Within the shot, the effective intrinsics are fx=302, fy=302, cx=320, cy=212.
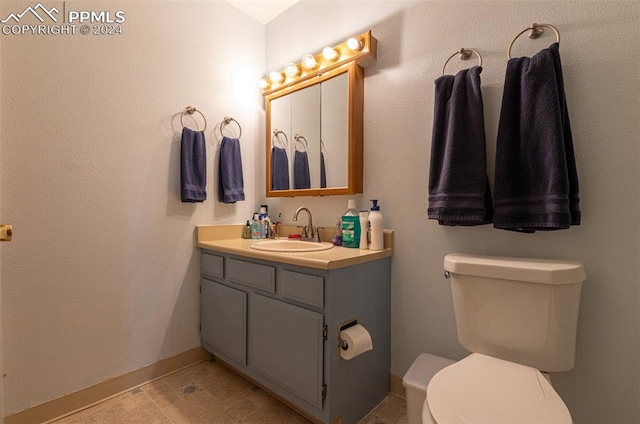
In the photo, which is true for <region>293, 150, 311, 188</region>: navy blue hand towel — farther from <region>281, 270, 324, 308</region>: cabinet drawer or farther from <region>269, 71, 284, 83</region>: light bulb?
<region>281, 270, 324, 308</region>: cabinet drawer

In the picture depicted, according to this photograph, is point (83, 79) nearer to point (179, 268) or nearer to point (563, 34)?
point (179, 268)

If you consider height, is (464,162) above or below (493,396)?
above

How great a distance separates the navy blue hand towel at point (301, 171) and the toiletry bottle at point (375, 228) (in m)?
0.55

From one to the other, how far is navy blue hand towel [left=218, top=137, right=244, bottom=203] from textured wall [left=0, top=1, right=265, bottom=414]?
0.07 meters

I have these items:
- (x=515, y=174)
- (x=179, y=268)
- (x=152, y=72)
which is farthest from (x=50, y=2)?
(x=515, y=174)

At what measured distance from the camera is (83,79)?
4.95 ft

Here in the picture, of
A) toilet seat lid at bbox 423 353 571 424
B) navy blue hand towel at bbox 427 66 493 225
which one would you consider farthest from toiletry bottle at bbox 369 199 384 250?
toilet seat lid at bbox 423 353 571 424

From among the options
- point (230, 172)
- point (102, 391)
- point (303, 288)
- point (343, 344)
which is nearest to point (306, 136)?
point (230, 172)

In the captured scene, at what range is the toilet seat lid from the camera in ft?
2.58

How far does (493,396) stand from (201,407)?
1343 millimetres

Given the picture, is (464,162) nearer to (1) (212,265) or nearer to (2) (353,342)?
(2) (353,342)

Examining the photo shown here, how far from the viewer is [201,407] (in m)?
1.51

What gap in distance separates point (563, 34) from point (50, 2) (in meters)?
2.25

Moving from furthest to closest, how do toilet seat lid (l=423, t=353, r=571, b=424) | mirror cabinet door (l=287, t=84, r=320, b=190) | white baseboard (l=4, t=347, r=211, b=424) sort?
mirror cabinet door (l=287, t=84, r=320, b=190) < white baseboard (l=4, t=347, r=211, b=424) < toilet seat lid (l=423, t=353, r=571, b=424)
